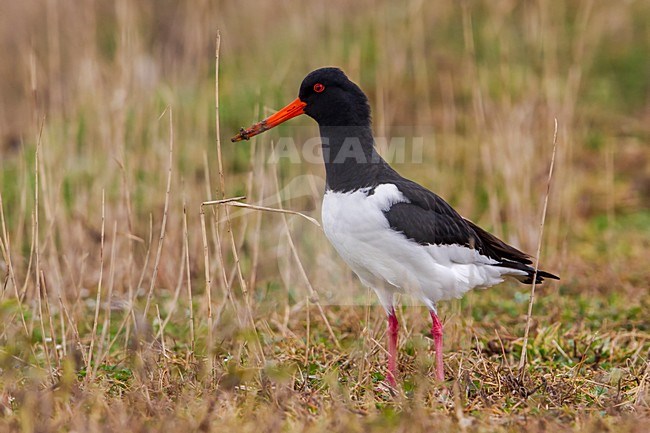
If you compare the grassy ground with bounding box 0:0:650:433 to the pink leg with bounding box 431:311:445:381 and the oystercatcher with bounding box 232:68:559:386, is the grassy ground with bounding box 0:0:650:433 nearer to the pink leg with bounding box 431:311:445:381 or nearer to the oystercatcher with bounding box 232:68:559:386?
the pink leg with bounding box 431:311:445:381

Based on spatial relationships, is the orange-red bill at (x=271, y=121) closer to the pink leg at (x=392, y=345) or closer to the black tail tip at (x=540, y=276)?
the pink leg at (x=392, y=345)

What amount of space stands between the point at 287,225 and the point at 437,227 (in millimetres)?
1007

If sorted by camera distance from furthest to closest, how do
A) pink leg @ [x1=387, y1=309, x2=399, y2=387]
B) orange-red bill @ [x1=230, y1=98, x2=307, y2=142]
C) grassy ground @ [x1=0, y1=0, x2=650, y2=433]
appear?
orange-red bill @ [x1=230, y1=98, x2=307, y2=142] → pink leg @ [x1=387, y1=309, x2=399, y2=387] → grassy ground @ [x1=0, y1=0, x2=650, y2=433]

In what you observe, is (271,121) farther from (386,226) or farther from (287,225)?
(386,226)

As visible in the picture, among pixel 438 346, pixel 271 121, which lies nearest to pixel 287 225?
pixel 271 121

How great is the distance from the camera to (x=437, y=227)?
15.9 feet

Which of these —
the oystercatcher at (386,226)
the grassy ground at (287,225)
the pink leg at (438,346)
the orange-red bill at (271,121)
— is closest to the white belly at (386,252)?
the oystercatcher at (386,226)

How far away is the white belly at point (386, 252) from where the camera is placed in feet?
15.3

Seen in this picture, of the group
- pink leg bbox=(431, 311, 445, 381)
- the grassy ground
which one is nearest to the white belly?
pink leg bbox=(431, 311, 445, 381)

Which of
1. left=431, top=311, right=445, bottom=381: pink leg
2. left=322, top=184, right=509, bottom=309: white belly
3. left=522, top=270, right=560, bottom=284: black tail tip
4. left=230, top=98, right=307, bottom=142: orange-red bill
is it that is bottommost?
left=431, top=311, right=445, bottom=381: pink leg

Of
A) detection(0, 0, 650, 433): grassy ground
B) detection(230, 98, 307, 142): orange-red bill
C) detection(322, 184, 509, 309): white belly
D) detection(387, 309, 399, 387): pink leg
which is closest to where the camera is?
detection(0, 0, 650, 433): grassy ground

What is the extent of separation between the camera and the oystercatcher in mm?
4672

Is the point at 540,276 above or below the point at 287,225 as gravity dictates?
below

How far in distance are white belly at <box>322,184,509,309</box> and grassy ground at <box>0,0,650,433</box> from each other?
0.33 metres
